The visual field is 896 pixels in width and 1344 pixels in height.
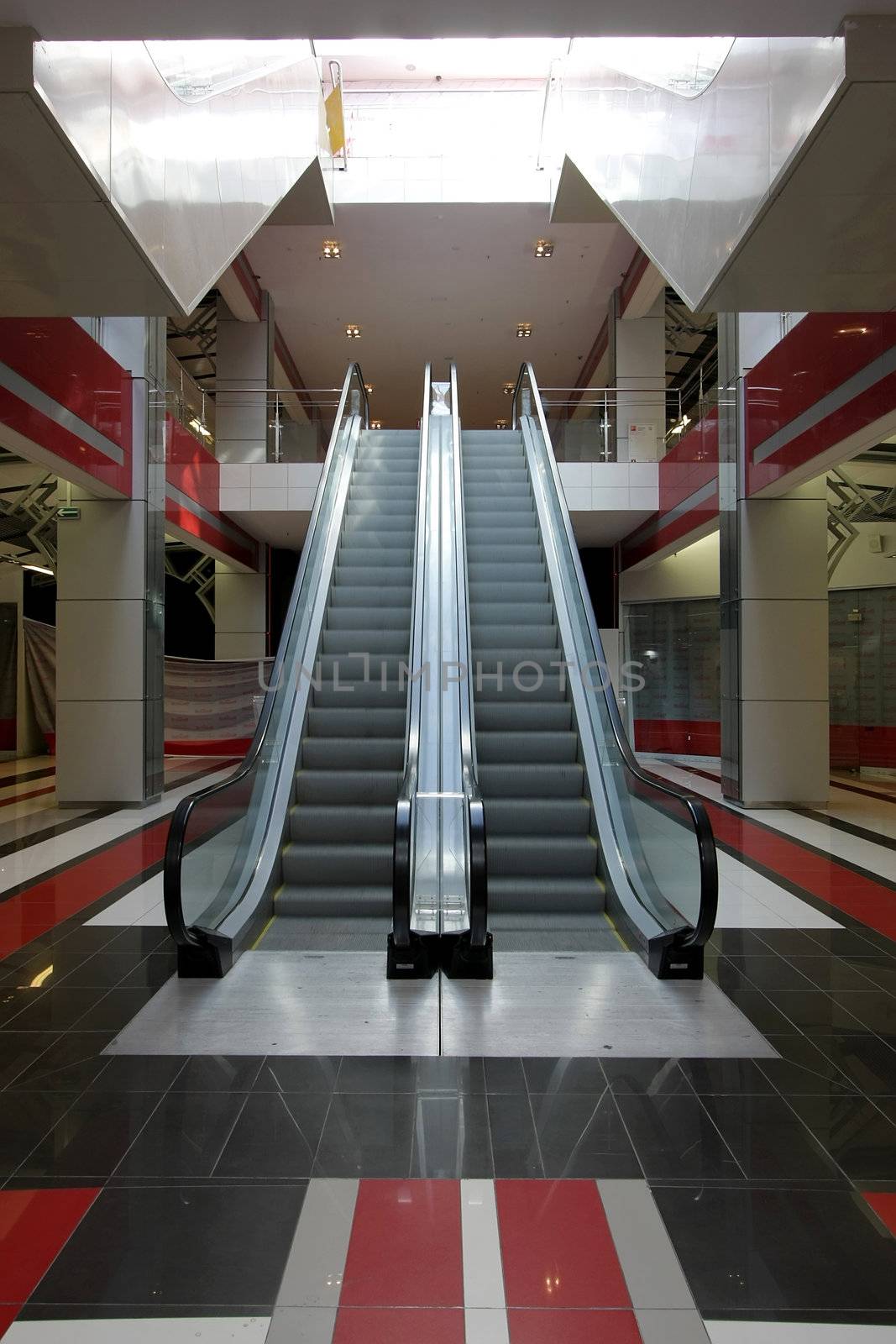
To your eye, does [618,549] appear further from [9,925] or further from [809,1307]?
[809,1307]

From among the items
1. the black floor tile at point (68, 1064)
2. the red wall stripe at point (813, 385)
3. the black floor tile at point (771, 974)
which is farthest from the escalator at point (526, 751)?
the red wall stripe at point (813, 385)

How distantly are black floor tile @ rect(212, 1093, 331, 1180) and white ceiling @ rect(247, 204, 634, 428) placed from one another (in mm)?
12920

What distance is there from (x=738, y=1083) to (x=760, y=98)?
169 inches

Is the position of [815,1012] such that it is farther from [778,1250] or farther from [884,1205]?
[778,1250]

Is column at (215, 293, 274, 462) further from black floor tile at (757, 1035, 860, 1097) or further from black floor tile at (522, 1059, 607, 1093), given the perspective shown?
black floor tile at (757, 1035, 860, 1097)

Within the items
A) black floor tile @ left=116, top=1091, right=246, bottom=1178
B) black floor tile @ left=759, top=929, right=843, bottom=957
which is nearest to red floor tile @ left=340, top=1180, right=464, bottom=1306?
black floor tile @ left=116, top=1091, right=246, bottom=1178

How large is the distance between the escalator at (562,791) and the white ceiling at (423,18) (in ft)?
10.2

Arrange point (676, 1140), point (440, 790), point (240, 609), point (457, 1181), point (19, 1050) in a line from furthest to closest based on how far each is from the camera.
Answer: point (240, 609) → point (440, 790) → point (19, 1050) → point (676, 1140) → point (457, 1181)

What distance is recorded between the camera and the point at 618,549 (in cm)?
1672

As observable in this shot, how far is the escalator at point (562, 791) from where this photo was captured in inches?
168

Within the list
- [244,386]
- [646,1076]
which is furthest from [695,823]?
[244,386]

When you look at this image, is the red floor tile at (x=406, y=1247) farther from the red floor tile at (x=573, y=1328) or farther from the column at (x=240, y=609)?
the column at (x=240, y=609)

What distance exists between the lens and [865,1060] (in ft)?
10.8

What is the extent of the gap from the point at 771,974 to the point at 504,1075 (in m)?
1.72
